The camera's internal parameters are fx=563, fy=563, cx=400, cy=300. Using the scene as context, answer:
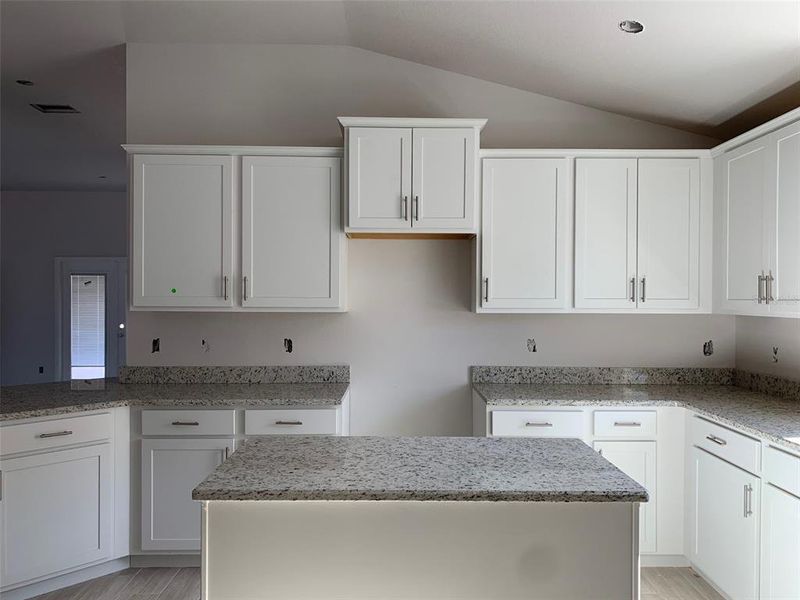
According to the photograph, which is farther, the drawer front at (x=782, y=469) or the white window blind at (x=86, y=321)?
the white window blind at (x=86, y=321)

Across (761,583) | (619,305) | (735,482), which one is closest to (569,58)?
(619,305)

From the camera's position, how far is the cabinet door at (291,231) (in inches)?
123

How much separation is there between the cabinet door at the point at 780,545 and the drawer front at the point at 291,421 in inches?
77.0

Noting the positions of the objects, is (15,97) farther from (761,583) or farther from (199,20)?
(761,583)

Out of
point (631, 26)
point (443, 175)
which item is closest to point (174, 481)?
point (443, 175)

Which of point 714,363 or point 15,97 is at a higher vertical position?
point 15,97

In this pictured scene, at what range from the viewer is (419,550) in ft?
4.92

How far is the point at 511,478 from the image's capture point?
1506mm

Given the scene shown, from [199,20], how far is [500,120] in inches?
72.5

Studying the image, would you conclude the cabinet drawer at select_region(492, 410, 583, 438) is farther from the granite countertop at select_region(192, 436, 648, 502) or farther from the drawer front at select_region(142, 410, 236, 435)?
the drawer front at select_region(142, 410, 236, 435)

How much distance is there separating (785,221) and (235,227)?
107 inches

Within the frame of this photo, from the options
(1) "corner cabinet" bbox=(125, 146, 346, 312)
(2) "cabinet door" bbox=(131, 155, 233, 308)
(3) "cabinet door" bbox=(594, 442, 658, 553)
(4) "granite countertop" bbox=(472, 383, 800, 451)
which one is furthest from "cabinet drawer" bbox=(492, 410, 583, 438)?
(2) "cabinet door" bbox=(131, 155, 233, 308)

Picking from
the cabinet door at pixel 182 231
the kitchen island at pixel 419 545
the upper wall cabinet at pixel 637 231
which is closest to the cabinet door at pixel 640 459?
the upper wall cabinet at pixel 637 231

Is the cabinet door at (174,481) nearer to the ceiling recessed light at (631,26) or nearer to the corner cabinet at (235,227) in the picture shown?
the corner cabinet at (235,227)
